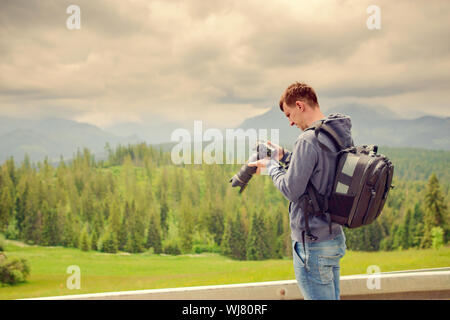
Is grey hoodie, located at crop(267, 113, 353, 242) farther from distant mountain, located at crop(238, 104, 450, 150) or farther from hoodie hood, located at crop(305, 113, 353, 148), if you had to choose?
distant mountain, located at crop(238, 104, 450, 150)

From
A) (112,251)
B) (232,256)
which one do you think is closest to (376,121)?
(232,256)

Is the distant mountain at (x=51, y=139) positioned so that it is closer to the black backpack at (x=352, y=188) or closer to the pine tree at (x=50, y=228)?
the pine tree at (x=50, y=228)

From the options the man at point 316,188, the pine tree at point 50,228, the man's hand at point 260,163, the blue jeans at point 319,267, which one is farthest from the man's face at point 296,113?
the pine tree at point 50,228

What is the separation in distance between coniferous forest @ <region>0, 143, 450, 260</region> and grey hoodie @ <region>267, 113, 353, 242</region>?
10843 millimetres

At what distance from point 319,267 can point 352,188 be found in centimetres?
→ 40

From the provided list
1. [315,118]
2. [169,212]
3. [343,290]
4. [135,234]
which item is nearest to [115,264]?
[135,234]

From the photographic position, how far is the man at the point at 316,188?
1453mm

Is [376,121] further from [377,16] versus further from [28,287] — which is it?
[28,287]

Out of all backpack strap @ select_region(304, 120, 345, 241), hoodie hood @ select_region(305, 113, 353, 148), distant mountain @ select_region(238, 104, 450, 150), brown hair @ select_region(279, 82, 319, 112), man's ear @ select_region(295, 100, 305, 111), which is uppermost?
distant mountain @ select_region(238, 104, 450, 150)

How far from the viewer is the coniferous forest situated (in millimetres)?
12102

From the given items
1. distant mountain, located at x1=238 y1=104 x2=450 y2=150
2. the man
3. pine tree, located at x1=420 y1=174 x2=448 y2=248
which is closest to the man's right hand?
the man

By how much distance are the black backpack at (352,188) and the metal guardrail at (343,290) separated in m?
0.91

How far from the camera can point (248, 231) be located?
41.4 feet
